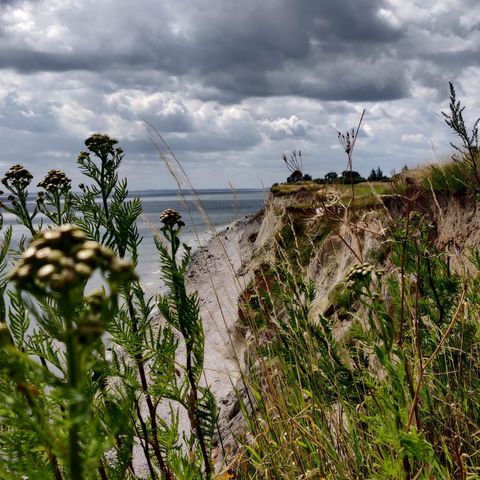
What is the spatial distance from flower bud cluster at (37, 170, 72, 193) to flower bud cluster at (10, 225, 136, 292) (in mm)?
1524

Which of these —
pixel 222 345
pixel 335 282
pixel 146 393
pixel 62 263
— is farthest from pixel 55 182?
pixel 222 345

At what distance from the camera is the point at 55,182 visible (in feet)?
8.39

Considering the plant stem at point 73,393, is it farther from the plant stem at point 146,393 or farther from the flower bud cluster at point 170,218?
the flower bud cluster at point 170,218

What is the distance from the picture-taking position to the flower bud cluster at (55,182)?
2.51m

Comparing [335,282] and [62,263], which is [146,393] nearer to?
[62,263]

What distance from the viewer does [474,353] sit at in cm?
351

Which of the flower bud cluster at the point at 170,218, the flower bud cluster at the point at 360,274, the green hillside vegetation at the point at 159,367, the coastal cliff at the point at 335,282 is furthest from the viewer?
the coastal cliff at the point at 335,282

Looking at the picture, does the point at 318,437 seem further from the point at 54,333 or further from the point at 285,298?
the point at 54,333

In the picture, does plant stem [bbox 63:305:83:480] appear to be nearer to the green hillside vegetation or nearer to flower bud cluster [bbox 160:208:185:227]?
the green hillside vegetation

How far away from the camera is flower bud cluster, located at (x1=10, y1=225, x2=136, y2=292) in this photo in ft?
3.00

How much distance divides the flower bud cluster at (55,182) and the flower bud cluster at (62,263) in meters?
1.52

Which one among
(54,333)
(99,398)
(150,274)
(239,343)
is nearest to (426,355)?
(99,398)

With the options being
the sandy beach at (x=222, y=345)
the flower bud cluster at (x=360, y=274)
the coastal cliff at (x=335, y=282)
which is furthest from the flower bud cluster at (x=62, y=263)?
the sandy beach at (x=222, y=345)

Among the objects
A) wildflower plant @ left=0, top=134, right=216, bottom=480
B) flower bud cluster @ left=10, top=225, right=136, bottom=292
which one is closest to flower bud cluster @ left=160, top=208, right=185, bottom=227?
wildflower plant @ left=0, top=134, right=216, bottom=480
